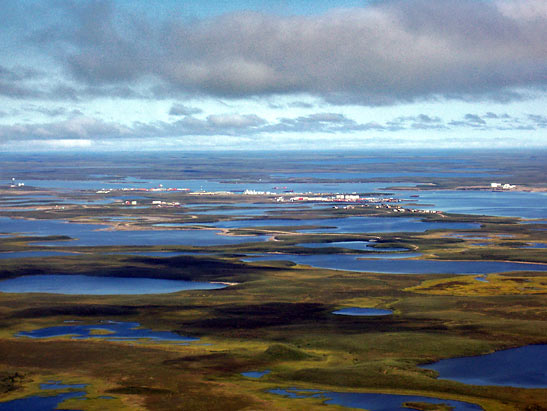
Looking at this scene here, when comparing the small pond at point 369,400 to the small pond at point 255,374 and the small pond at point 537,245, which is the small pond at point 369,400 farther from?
the small pond at point 537,245

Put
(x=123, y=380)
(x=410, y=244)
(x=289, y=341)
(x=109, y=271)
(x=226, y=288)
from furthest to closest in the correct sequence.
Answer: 1. (x=410, y=244)
2. (x=109, y=271)
3. (x=226, y=288)
4. (x=289, y=341)
5. (x=123, y=380)

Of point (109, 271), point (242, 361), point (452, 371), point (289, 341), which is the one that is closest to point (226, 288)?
point (109, 271)

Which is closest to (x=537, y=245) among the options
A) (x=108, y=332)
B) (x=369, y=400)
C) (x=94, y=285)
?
(x=94, y=285)

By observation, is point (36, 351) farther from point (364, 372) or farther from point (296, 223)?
point (296, 223)

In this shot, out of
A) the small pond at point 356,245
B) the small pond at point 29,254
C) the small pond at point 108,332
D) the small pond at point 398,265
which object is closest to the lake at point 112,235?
the small pond at point 29,254

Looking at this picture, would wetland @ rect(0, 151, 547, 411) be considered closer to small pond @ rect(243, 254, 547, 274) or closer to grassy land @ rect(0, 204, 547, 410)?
grassy land @ rect(0, 204, 547, 410)

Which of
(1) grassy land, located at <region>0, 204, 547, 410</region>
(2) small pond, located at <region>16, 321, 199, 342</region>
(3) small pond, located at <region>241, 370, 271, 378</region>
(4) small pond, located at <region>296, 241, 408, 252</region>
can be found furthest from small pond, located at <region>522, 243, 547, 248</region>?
(3) small pond, located at <region>241, 370, 271, 378</region>
